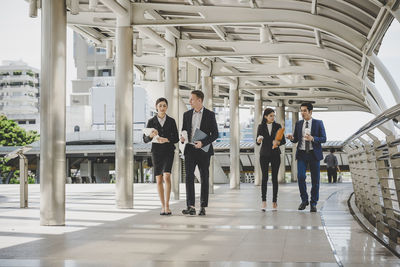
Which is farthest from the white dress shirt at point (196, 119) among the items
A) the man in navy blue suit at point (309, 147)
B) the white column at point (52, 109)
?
the white column at point (52, 109)

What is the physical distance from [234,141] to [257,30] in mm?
6029

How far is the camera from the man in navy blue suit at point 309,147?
35.3ft

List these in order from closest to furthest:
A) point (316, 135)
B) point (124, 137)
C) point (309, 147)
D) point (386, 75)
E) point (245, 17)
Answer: point (309, 147) < point (316, 135) < point (124, 137) < point (245, 17) < point (386, 75)

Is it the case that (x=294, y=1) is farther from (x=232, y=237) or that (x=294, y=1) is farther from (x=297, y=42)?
(x=232, y=237)

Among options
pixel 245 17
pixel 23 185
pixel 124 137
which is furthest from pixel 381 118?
pixel 245 17

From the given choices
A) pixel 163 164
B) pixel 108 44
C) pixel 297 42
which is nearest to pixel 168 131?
pixel 163 164

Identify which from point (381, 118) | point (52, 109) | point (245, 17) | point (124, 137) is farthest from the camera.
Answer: point (245, 17)

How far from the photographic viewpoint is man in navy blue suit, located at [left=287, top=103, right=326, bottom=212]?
424 inches

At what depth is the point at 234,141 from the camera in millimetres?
23750

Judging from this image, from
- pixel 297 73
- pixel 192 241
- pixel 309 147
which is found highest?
pixel 297 73

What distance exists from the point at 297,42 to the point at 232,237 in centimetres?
Result: 1380

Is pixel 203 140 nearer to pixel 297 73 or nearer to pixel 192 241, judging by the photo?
pixel 192 241

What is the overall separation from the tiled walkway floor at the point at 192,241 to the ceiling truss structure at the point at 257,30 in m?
3.46

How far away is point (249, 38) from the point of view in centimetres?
1973
